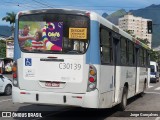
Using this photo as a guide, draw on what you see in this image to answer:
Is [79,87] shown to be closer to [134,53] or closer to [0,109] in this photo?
[0,109]

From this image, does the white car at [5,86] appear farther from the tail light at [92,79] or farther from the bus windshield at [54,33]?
the tail light at [92,79]

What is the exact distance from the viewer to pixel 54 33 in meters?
10.3

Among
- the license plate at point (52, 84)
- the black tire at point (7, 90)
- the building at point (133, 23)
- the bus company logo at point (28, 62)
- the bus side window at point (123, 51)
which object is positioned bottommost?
the black tire at point (7, 90)

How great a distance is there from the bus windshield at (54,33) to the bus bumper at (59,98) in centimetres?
112

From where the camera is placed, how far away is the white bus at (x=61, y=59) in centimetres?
999

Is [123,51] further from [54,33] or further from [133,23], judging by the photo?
[133,23]

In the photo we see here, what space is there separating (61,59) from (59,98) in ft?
3.36

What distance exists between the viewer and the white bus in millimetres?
9992

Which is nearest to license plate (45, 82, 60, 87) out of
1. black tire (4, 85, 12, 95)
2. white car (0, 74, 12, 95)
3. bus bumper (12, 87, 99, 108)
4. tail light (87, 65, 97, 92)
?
bus bumper (12, 87, 99, 108)

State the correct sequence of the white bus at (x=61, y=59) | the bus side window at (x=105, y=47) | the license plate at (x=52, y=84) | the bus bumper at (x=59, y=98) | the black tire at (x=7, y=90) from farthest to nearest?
the black tire at (x=7, y=90), the bus side window at (x=105, y=47), the license plate at (x=52, y=84), the white bus at (x=61, y=59), the bus bumper at (x=59, y=98)

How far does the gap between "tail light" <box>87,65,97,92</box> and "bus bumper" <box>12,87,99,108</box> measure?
0.12 metres

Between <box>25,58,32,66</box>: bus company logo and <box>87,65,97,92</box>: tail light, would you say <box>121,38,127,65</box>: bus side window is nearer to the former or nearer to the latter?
<box>87,65,97,92</box>: tail light

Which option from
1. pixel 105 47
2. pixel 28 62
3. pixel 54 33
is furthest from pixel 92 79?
pixel 28 62

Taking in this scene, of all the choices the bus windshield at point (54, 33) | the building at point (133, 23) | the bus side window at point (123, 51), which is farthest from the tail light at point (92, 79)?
the building at point (133, 23)
